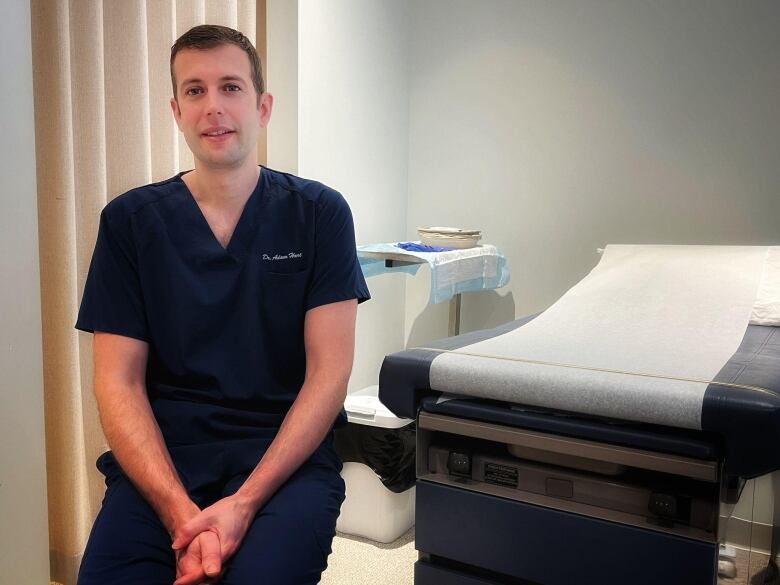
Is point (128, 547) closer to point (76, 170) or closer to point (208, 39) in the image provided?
point (208, 39)

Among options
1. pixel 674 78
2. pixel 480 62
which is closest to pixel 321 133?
pixel 480 62

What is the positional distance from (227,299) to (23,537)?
710 millimetres

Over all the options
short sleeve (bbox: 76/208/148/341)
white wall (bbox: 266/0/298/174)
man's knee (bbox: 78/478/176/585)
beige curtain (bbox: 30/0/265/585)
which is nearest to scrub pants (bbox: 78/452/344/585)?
man's knee (bbox: 78/478/176/585)

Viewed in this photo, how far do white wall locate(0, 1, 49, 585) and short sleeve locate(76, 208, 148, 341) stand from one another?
30cm

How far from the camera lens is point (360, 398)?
229cm

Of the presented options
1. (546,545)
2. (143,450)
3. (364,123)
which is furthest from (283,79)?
(546,545)

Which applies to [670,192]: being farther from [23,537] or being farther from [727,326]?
[23,537]

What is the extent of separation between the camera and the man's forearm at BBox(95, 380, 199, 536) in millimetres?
1067

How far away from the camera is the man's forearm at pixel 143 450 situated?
1.07 meters

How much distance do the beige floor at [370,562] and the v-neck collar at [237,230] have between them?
1084 millimetres

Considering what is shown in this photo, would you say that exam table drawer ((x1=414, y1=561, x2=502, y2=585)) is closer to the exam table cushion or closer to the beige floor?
the exam table cushion

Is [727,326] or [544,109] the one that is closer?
[727,326]

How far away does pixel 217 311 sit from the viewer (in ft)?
3.96

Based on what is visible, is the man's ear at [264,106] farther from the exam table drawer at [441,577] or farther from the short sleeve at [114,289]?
the exam table drawer at [441,577]
